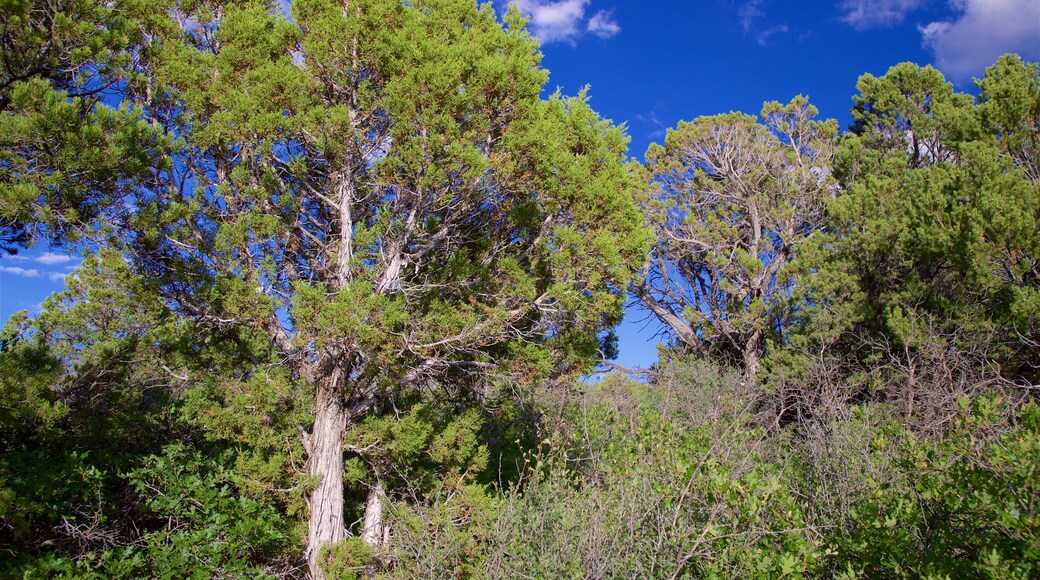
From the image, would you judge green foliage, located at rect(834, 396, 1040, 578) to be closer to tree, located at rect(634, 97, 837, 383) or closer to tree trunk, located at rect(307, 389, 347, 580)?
tree trunk, located at rect(307, 389, 347, 580)

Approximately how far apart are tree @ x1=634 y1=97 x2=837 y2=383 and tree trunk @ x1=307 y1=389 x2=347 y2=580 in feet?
32.9

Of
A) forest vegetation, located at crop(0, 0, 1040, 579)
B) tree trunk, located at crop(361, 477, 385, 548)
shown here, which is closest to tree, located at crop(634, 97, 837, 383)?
forest vegetation, located at crop(0, 0, 1040, 579)

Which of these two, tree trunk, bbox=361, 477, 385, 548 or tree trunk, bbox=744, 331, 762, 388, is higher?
tree trunk, bbox=744, 331, 762, 388

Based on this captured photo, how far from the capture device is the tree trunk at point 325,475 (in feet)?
19.2

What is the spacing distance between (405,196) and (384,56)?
1.47 meters

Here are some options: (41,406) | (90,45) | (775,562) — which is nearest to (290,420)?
(41,406)

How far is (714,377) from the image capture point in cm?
1216

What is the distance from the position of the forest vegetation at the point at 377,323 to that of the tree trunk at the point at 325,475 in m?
0.03

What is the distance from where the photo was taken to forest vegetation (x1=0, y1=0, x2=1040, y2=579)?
3.83 m

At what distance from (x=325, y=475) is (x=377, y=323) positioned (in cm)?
192

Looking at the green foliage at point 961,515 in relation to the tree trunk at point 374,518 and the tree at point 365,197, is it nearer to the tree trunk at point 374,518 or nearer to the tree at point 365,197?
the tree at point 365,197

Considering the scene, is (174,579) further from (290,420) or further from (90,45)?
(90,45)

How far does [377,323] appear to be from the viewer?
533 centimetres

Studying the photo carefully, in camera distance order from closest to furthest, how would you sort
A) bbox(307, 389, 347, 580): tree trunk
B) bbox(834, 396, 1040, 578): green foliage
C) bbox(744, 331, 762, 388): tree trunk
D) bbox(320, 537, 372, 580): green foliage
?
bbox(834, 396, 1040, 578): green foliage < bbox(320, 537, 372, 580): green foliage < bbox(307, 389, 347, 580): tree trunk < bbox(744, 331, 762, 388): tree trunk
